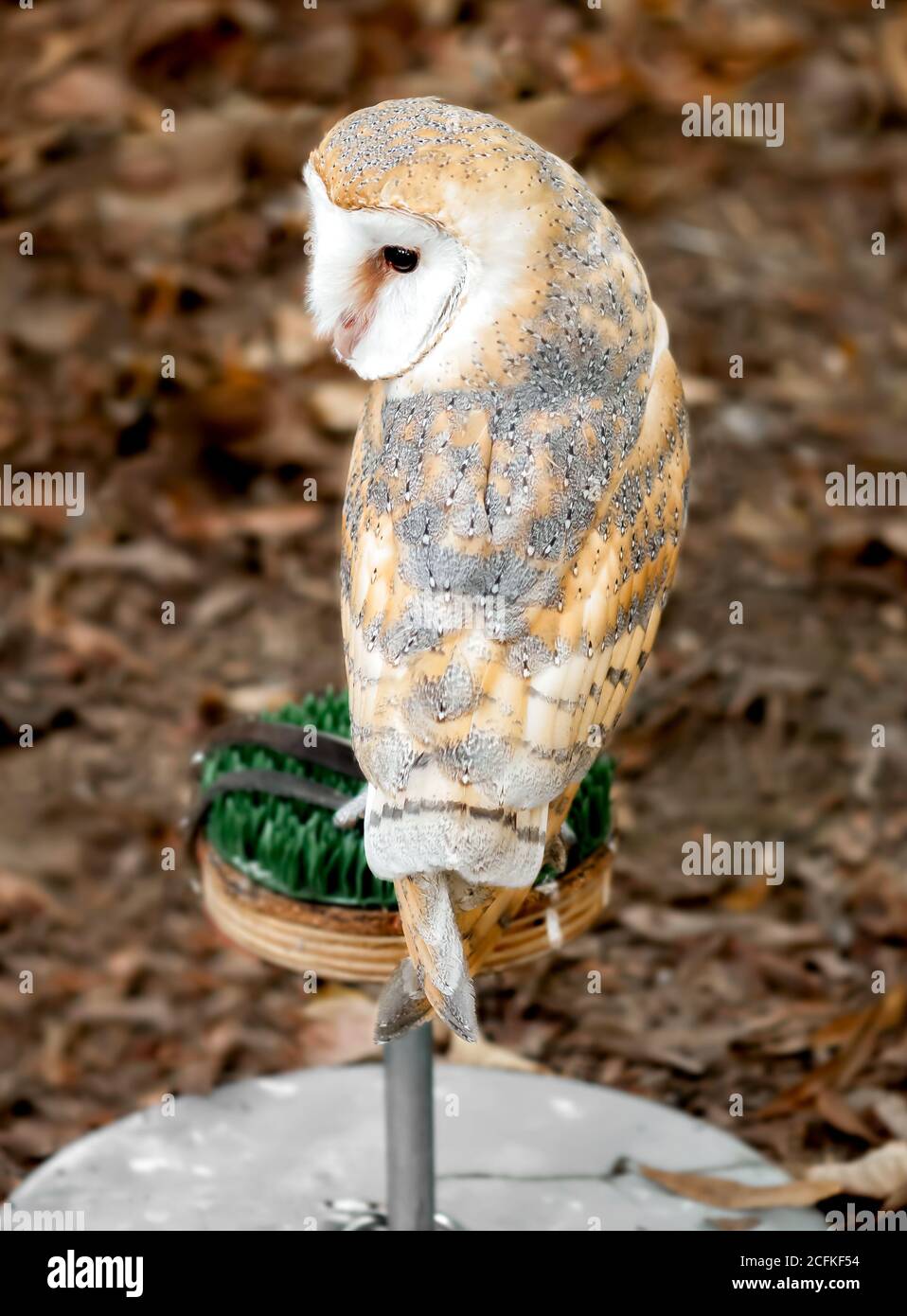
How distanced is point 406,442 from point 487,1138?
986 mm

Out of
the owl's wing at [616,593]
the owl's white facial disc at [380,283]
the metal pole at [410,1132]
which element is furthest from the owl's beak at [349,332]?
the metal pole at [410,1132]

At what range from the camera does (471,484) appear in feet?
4.00

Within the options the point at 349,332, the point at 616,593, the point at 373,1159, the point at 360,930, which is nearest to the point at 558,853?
the point at 360,930

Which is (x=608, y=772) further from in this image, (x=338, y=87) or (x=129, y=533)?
(x=338, y=87)

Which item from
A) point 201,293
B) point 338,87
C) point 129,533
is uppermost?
point 338,87

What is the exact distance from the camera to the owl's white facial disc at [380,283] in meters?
1.19

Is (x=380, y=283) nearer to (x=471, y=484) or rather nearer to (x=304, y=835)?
(x=471, y=484)

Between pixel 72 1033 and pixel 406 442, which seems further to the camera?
pixel 72 1033

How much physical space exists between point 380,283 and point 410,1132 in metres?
0.82

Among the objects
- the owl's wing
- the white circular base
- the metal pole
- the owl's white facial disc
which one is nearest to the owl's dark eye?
the owl's white facial disc

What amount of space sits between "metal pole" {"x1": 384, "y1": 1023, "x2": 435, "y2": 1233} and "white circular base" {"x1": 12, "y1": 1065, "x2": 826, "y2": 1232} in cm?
15

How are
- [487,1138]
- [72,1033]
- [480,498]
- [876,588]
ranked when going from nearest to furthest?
1. [480,498]
2. [487,1138]
3. [72,1033]
4. [876,588]

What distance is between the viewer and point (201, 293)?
3.28 meters
